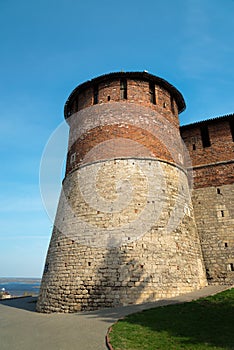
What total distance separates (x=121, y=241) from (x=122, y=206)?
138 centimetres

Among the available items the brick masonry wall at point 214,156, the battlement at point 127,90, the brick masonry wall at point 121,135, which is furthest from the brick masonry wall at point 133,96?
the brick masonry wall at point 214,156

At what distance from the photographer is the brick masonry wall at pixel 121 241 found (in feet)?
29.2

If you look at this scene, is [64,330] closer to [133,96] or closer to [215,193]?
[215,193]

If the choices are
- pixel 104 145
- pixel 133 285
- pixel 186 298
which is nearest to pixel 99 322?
pixel 133 285

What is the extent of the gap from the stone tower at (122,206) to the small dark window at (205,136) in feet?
4.19

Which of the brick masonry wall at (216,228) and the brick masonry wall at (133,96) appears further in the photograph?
the brick masonry wall at (133,96)

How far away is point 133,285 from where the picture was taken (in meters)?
8.68

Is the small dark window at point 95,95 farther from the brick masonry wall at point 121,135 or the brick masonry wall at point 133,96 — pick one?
the brick masonry wall at point 121,135

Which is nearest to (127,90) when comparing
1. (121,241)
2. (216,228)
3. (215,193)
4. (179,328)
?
(215,193)

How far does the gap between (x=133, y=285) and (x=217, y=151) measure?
27.7 ft

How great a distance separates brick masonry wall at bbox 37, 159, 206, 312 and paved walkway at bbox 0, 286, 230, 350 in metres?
0.69

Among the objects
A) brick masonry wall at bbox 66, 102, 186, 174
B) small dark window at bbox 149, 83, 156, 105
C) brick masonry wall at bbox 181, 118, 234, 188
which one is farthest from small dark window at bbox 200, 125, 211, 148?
small dark window at bbox 149, 83, 156, 105

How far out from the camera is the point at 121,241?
9.45 m

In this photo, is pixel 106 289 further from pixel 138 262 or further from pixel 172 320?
pixel 172 320
